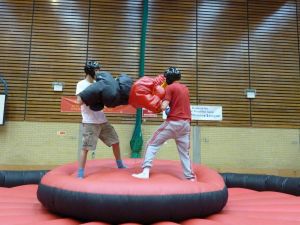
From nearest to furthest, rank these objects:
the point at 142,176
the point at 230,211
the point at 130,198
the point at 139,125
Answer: the point at 130,198 < the point at 142,176 < the point at 230,211 < the point at 139,125

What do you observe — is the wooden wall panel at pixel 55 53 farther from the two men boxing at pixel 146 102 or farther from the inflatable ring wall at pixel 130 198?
the inflatable ring wall at pixel 130 198

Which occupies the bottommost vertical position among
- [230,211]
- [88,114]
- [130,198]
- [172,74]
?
[230,211]

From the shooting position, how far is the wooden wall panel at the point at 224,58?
707 cm

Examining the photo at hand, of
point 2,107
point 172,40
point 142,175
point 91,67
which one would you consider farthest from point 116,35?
point 142,175

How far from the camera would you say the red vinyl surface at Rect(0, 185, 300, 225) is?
284 cm

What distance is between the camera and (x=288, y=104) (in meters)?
7.23

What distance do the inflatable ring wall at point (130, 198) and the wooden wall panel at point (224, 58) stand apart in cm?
396

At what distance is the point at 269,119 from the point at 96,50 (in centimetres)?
404

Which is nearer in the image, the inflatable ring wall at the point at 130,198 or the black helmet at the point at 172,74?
the inflatable ring wall at the point at 130,198

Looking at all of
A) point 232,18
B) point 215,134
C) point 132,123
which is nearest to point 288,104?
point 215,134

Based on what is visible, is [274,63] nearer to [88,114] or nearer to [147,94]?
[147,94]

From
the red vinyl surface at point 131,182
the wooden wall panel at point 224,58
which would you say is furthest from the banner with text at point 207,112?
the red vinyl surface at point 131,182

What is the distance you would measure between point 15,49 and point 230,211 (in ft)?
18.2

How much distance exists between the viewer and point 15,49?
681cm
